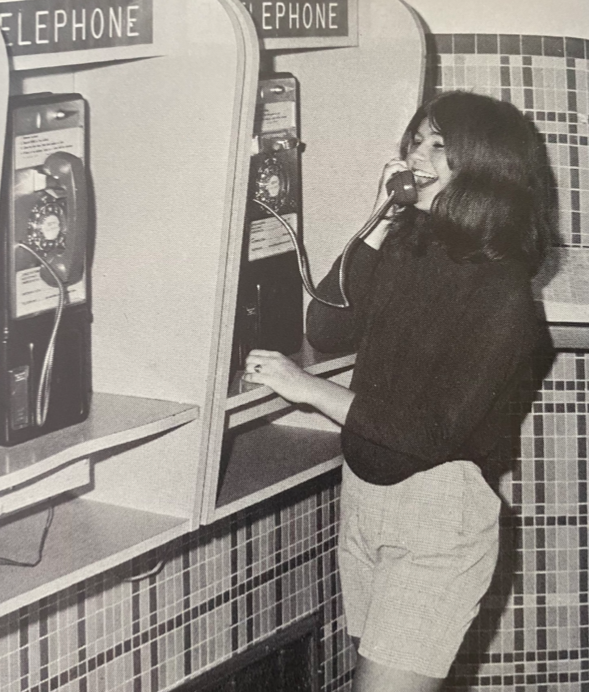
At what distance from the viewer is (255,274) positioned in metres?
1.45

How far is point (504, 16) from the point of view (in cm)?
188

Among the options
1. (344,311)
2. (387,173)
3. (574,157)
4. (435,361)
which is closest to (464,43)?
(574,157)

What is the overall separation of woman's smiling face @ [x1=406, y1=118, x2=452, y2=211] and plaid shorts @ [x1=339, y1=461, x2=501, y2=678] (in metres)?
0.43

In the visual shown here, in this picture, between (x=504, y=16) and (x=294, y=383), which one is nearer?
(x=294, y=383)

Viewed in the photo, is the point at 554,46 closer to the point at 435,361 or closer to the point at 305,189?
the point at 305,189

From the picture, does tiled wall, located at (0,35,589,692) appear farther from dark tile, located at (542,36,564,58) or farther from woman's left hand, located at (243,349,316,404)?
woman's left hand, located at (243,349,316,404)

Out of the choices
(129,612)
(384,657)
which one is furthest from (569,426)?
(129,612)

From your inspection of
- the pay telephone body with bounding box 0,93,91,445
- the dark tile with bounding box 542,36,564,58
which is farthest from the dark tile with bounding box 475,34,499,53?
the pay telephone body with bounding box 0,93,91,445

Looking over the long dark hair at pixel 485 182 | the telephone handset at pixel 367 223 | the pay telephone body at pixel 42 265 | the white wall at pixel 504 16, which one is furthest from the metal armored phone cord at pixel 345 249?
the white wall at pixel 504 16

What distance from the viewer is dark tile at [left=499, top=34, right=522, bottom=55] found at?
6.23ft

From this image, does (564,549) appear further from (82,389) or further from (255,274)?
(82,389)

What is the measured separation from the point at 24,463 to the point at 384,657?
0.69 metres

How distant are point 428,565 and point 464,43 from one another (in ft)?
3.49

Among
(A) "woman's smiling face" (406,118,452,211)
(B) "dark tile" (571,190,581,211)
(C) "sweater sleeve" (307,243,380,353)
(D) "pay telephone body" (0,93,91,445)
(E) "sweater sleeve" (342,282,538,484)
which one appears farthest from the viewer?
(B) "dark tile" (571,190,581,211)
